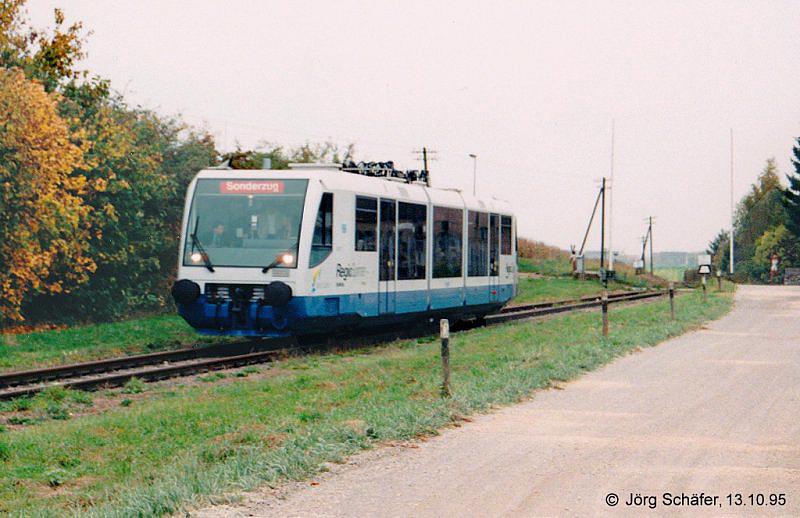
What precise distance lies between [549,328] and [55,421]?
48.4 ft

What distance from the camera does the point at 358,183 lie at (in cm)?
2045

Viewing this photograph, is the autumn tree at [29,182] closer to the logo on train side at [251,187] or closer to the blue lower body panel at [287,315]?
the logo on train side at [251,187]

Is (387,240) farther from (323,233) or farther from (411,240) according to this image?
(323,233)

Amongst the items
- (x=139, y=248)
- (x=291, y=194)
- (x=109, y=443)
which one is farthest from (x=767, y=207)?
(x=109, y=443)

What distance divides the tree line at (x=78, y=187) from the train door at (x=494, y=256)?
301 inches

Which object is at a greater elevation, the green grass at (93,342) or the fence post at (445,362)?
the fence post at (445,362)

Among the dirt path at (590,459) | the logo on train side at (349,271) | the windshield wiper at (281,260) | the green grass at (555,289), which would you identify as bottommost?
the dirt path at (590,459)

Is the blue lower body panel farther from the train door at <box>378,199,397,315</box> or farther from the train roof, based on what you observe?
the train roof

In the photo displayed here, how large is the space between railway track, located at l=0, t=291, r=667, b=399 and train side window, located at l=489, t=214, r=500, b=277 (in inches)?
269

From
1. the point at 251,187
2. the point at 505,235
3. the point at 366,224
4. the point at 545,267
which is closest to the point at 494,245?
the point at 505,235

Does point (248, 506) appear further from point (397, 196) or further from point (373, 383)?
point (397, 196)

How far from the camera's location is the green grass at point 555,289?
4566cm

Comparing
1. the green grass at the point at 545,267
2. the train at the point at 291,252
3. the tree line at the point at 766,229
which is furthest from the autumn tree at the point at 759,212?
the train at the point at 291,252

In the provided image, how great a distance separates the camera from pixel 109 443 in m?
10.4
